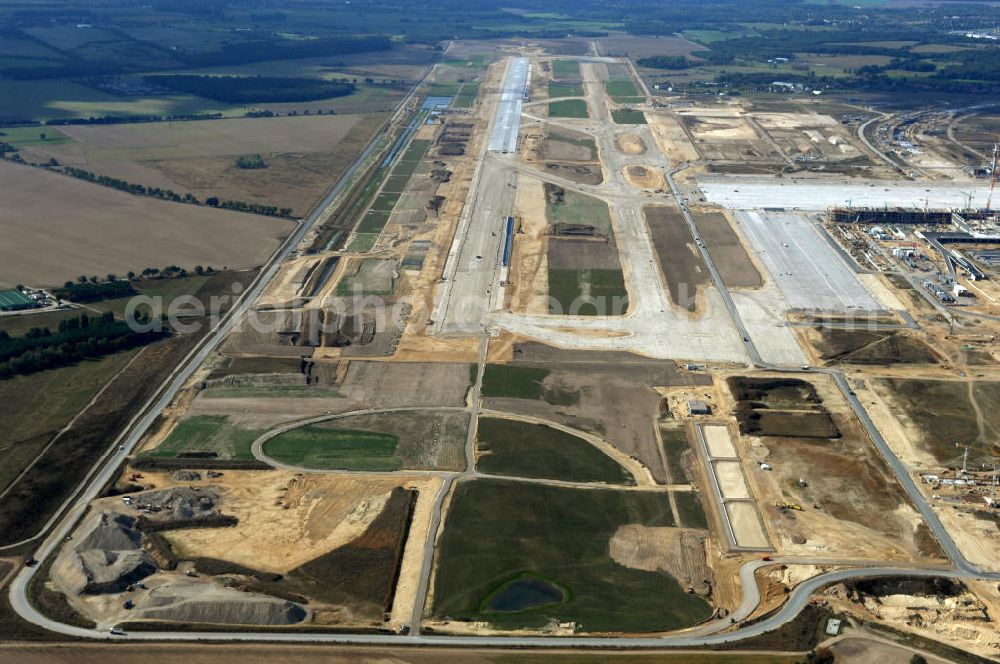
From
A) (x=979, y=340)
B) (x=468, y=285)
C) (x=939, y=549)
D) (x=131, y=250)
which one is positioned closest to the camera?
(x=939, y=549)

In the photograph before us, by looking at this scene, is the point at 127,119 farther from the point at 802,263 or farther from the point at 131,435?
the point at 802,263

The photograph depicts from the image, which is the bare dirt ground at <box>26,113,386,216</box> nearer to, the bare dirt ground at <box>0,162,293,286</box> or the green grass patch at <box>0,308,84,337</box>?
the bare dirt ground at <box>0,162,293,286</box>

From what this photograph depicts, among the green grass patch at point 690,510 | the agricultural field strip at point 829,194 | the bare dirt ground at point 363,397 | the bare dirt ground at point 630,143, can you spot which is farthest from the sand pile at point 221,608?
the bare dirt ground at point 630,143

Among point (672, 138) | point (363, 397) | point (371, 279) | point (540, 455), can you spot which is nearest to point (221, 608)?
point (540, 455)

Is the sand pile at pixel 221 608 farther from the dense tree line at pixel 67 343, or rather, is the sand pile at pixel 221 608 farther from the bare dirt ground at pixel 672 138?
the bare dirt ground at pixel 672 138

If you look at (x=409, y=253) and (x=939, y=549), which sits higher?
(x=409, y=253)

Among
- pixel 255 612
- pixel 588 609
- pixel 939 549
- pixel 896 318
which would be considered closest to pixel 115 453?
pixel 255 612

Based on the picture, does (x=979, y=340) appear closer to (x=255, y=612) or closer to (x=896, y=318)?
(x=896, y=318)
